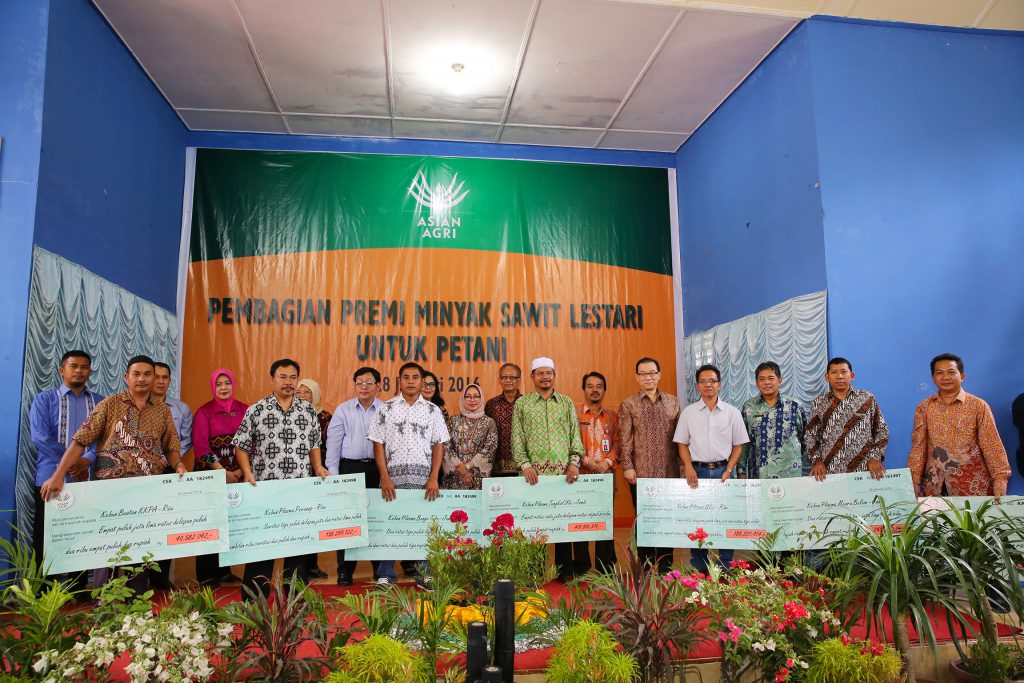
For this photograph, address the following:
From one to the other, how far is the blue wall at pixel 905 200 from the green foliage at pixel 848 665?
2795 millimetres

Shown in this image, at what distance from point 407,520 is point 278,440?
0.89 m

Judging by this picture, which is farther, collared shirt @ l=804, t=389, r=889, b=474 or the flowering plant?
collared shirt @ l=804, t=389, r=889, b=474

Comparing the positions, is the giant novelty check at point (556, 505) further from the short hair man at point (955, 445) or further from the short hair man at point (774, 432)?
the short hair man at point (955, 445)

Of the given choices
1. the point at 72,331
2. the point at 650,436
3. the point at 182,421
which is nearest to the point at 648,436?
the point at 650,436

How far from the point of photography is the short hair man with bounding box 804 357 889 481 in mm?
3947

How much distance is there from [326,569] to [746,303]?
4207mm

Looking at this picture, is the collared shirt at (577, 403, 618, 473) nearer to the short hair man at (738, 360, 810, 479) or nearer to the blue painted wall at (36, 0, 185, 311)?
the short hair man at (738, 360, 810, 479)

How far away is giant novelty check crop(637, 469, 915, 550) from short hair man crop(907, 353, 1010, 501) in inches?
13.5

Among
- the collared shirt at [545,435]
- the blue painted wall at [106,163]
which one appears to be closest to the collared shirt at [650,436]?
the collared shirt at [545,435]

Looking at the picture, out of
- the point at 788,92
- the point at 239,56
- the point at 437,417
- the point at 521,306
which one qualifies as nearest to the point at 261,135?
the point at 239,56

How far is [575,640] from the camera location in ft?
7.29

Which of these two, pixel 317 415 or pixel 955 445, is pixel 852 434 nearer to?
pixel 955 445

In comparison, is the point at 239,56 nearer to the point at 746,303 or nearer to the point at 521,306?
the point at 521,306

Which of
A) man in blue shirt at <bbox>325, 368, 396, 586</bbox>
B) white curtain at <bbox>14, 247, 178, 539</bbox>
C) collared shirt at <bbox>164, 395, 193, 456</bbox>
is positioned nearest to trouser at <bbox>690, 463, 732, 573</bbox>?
man in blue shirt at <bbox>325, 368, 396, 586</bbox>
